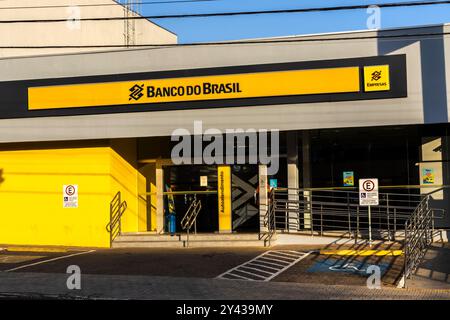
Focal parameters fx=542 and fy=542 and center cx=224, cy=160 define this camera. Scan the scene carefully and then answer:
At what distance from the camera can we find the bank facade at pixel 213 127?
15.9m

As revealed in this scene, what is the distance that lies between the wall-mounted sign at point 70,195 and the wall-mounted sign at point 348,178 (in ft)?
28.9

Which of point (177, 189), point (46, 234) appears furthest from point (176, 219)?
point (46, 234)

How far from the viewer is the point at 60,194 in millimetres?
18281

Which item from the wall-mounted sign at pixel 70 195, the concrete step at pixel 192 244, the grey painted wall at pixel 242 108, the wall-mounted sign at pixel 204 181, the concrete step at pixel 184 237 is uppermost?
the grey painted wall at pixel 242 108

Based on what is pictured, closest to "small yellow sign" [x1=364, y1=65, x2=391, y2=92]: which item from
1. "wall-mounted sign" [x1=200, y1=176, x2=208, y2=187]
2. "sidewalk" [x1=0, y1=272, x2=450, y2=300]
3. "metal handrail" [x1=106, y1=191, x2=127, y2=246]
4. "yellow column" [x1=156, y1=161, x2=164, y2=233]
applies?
"wall-mounted sign" [x1=200, y1=176, x2=208, y2=187]

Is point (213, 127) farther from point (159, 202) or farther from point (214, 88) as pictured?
point (159, 202)

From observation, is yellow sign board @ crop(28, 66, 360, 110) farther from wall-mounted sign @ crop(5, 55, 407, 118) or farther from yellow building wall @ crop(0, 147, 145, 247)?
yellow building wall @ crop(0, 147, 145, 247)

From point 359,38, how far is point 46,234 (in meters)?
11.9

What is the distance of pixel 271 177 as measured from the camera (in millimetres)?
17969

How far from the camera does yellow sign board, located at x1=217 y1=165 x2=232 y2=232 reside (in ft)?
58.3

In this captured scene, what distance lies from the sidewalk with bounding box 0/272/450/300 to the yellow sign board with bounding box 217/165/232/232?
6024 millimetres

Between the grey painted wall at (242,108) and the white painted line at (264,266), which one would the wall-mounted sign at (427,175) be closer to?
the grey painted wall at (242,108)

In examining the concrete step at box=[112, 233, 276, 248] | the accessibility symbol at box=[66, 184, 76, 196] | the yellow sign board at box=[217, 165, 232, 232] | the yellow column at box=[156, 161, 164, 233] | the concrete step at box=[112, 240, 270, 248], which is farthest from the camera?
the yellow column at box=[156, 161, 164, 233]

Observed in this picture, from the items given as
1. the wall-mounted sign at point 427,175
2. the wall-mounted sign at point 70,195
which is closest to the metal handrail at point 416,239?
the wall-mounted sign at point 427,175
